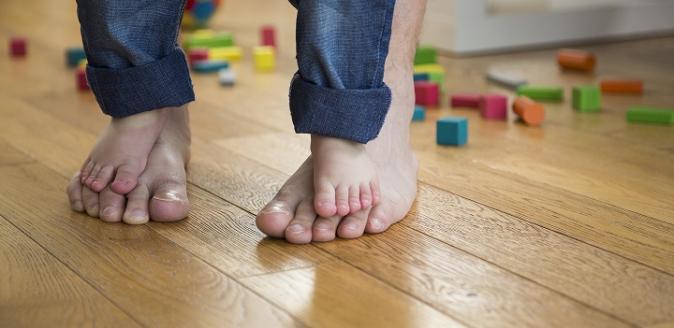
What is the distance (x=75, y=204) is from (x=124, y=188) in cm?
8

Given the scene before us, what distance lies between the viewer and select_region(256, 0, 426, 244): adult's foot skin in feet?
3.93

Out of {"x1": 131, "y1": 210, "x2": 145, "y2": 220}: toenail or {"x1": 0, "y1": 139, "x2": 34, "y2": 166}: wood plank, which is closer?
{"x1": 131, "y1": 210, "x2": 145, "y2": 220}: toenail

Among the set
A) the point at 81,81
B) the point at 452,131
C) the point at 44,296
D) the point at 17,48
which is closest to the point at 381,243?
the point at 44,296

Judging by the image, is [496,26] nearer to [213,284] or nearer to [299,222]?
[299,222]

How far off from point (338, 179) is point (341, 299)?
9.0 inches

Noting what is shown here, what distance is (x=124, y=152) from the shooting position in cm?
133

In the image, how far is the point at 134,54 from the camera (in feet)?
4.19

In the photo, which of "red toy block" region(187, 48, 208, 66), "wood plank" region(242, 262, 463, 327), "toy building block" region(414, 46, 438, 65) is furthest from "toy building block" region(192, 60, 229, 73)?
"wood plank" region(242, 262, 463, 327)

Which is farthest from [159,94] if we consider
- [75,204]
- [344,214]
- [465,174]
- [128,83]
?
[465,174]

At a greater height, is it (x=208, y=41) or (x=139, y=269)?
(x=208, y=41)

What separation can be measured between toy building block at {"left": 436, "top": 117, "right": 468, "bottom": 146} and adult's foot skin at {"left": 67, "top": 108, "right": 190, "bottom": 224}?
50cm

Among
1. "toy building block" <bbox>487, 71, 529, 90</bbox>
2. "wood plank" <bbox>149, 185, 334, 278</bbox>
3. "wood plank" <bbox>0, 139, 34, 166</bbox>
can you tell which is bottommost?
"wood plank" <bbox>149, 185, 334, 278</bbox>

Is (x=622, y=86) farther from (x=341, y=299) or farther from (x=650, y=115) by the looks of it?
(x=341, y=299)

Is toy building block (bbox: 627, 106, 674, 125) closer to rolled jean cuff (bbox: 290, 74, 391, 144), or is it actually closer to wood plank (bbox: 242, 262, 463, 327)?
rolled jean cuff (bbox: 290, 74, 391, 144)
